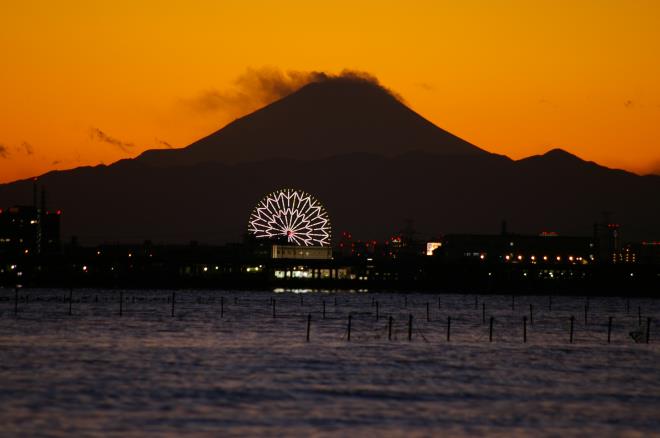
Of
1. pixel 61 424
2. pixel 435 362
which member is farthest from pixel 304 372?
pixel 61 424

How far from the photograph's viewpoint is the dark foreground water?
2180 inches

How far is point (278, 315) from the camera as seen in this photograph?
163625 mm

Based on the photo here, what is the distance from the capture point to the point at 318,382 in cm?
7288

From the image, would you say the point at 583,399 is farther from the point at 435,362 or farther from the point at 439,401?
the point at 435,362

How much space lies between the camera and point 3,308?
580 feet

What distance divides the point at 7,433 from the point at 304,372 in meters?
30.1

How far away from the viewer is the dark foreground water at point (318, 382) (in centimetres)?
5538

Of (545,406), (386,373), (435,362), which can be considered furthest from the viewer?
(435,362)

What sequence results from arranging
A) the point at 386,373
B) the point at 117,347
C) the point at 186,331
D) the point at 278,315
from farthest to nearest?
the point at 278,315, the point at 186,331, the point at 117,347, the point at 386,373

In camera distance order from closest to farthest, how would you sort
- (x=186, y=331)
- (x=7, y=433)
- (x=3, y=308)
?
(x=7, y=433)
(x=186, y=331)
(x=3, y=308)

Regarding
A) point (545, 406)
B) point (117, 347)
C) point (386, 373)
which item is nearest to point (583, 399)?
point (545, 406)

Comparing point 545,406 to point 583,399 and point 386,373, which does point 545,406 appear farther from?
point 386,373

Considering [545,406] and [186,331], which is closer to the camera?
[545,406]

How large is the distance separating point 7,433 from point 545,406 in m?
26.8
